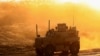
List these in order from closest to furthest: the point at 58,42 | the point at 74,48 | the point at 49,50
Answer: the point at 49,50
the point at 58,42
the point at 74,48

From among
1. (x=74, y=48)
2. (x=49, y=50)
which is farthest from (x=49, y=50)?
(x=74, y=48)

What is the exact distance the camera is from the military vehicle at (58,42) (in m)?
36.7

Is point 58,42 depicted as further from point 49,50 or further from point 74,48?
point 74,48

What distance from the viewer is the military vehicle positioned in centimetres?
3669

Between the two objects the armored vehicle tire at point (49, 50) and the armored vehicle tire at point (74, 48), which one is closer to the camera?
the armored vehicle tire at point (49, 50)

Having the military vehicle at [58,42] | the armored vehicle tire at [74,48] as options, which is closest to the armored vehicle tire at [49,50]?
the military vehicle at [58,42]

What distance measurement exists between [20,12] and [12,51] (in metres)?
27.4

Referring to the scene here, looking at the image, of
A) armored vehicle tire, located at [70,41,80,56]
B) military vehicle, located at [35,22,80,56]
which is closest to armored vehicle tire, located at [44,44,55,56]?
military vehicle, located at [35,22,80,56]

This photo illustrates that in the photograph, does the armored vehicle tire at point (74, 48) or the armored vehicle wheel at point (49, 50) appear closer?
the armored vehicle wheel at point (49, 50)

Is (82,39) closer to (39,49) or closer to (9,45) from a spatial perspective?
(9,45)

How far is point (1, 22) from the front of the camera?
64500mm

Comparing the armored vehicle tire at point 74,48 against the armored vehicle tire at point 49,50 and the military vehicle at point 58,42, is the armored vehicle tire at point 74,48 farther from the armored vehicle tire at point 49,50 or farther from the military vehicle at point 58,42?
the armored vehicle tire at point 49,50

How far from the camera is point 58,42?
3697 centimetres

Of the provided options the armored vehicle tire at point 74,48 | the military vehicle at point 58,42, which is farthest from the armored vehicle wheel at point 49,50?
the armored vehicle tire at point 74,48
